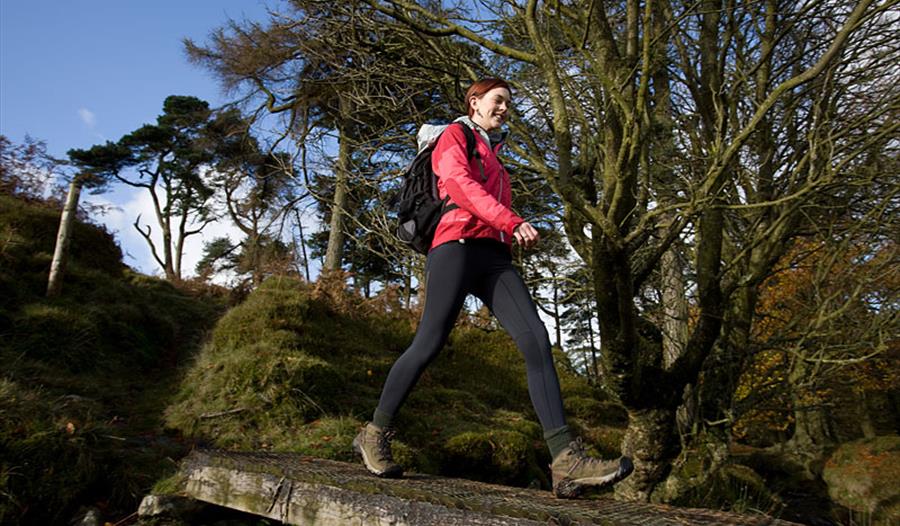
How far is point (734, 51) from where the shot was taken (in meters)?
5.62

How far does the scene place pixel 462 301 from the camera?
279 cm

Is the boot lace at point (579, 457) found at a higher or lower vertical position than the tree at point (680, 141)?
lower

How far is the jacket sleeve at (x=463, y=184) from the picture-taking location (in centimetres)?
248

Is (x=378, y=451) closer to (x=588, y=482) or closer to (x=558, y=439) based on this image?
(x=558, y=439)

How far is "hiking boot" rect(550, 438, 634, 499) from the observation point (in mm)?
2295

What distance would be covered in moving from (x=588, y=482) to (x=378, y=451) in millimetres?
1108

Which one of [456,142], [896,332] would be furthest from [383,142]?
[896,332]

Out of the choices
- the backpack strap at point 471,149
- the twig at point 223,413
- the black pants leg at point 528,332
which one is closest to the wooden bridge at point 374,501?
the black pants leg at point 528,332

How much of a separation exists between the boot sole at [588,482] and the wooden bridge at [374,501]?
1.5 inches

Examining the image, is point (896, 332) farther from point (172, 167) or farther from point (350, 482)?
point (172, 167)

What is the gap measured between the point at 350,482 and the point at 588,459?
3.70ft

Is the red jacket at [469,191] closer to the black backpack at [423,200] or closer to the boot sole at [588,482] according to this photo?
the black backpack at [423,200]

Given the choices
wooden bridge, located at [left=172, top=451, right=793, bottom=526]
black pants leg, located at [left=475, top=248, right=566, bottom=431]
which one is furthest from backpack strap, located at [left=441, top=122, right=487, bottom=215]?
wooden bridge, located at [left=172, top=451, right=793, bottom=526]

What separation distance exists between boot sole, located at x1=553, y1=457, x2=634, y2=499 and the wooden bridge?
0.04 m
